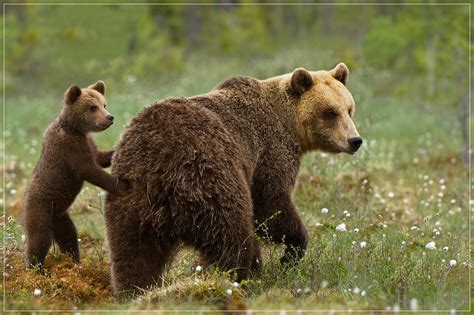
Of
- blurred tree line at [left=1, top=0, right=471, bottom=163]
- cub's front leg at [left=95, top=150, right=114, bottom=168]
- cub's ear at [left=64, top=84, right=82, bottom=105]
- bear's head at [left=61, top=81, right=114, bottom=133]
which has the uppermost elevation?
cub's ear at [left=64, top=84, right=82, bottom=105]

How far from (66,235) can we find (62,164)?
3.37ft

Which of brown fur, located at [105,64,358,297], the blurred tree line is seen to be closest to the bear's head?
brown fur, located at [105,64,358,297]

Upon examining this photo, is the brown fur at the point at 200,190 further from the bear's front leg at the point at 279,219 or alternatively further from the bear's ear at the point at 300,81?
the bear's ear at the point at 300,81

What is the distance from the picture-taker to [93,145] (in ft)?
22.6

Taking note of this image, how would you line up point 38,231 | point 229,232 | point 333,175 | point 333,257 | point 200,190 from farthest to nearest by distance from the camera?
point 333,175, point 333,257, point 38,231, point 229,232, point 200,190

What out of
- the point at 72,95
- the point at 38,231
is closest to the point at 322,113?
the point at 72,95

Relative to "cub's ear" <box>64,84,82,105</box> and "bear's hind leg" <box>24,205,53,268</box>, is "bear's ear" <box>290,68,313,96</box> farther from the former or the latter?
"bear's hind leg" <box>24,205,53,268</box>

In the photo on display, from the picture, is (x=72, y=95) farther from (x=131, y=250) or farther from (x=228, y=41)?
(x=228, y=41)

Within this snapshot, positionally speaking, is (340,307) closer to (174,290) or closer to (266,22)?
(174,290)

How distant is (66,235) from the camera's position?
7395 millimetres

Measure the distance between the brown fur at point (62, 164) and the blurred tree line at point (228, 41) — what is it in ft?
27.3

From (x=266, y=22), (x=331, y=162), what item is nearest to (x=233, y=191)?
(x=331, y=162)

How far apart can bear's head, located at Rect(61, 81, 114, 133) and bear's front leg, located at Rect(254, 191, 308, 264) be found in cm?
163

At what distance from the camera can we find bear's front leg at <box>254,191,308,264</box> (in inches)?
270
